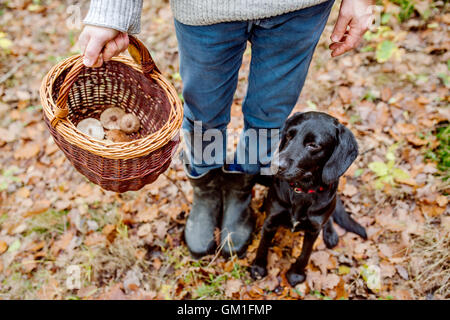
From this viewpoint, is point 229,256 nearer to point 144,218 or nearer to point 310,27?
point 144,218

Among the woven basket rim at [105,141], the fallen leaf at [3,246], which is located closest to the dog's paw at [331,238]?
the woven basket rim at [105,141]

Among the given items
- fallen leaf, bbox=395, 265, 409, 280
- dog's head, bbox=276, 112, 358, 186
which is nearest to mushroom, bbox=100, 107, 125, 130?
dog's head, bbox=276, 112, 358, 186

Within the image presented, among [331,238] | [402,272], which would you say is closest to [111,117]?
[331,238]

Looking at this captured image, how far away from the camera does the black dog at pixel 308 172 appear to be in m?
1.97

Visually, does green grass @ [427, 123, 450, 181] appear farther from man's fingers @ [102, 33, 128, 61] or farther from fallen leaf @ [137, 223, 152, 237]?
man's fingers @ [102, 33, 128, 61]

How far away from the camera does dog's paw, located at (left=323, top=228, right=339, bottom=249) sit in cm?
261

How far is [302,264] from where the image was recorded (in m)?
2.39

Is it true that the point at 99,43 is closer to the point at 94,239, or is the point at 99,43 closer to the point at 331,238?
the point at 94,239

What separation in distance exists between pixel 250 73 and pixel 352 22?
57 cm

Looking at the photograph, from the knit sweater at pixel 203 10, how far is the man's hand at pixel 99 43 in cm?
4

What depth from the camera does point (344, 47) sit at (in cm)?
179

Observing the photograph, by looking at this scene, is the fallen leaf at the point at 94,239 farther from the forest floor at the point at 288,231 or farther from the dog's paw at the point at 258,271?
the dog's paw at the point at 258,271

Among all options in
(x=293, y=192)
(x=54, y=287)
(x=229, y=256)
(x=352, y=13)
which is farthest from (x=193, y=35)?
(x=54, y=287)

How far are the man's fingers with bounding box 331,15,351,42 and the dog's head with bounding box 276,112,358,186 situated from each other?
433mm
